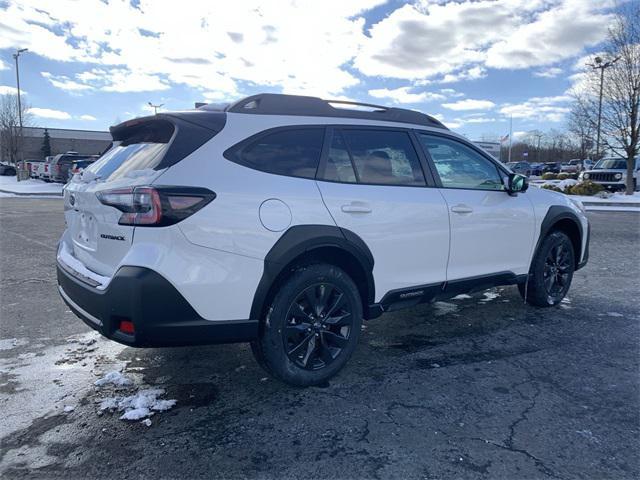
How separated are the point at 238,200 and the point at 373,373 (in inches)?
66.0

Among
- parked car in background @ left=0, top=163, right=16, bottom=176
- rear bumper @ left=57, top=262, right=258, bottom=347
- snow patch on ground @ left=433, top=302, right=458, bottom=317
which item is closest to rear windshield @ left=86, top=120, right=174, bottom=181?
rear bumper @ left=57, top=262, right=258, bottom=347

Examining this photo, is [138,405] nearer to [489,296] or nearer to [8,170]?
[489,296]

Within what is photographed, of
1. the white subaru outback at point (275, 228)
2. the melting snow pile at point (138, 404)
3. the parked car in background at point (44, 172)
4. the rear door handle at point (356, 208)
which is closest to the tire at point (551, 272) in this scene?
the white subaru outback at point (275, 228)

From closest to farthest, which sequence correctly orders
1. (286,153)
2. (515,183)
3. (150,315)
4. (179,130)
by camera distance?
(150,315)
(179,130)
(286,153)
(515,183)

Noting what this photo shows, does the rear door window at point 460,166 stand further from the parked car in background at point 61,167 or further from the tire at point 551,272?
the parked car in background at point 61,167

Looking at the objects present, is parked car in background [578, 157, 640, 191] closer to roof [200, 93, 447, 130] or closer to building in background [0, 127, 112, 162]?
roof [200, 93, 447, 130]

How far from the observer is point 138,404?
308 cm

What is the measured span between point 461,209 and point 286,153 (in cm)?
170

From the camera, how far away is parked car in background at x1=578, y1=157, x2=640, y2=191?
947 inches

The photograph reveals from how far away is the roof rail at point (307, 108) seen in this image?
3.38 meters

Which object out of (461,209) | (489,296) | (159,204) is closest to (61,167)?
(489,296)

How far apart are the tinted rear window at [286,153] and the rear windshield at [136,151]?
48 centimetres

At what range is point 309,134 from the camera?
3479 mm

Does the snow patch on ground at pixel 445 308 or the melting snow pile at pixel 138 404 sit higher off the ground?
the snow patch on ground at pixel 445 308
